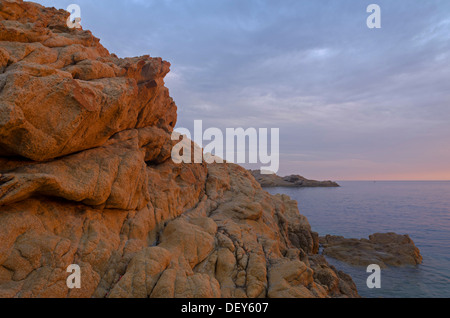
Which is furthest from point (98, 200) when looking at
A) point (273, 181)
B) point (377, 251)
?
point (273, 181)

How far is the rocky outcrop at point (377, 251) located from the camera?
2864 cm

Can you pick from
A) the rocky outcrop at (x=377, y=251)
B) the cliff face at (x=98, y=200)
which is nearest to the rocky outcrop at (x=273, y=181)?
the rocky outcrop at (x=377, y=251)

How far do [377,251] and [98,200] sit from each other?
3220 cm

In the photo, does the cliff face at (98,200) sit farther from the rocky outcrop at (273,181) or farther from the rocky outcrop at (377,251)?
the rocky outcrop at (273,181)

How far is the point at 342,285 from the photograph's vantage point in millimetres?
18297

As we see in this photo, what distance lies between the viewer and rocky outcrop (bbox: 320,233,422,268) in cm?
2864

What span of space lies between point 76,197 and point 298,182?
197267 millimetres

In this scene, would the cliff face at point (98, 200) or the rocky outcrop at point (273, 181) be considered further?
the rocky outcrop at point (273, 181)

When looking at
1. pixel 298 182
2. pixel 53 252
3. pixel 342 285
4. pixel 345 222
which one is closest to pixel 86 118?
pixel 53 252

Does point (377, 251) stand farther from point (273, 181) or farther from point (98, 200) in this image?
point (273, 181)

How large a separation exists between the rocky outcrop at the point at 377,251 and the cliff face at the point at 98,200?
13.4 metres

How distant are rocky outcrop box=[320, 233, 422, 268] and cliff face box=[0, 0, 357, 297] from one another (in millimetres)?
13353

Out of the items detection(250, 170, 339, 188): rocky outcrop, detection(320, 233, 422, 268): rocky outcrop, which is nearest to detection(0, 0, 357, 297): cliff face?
detection(320, 233, 422, 268): rocky outcrop

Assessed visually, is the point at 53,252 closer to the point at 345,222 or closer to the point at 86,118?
the point at 86,118
